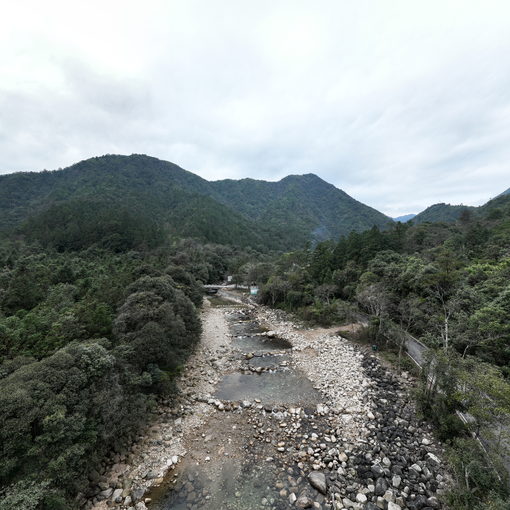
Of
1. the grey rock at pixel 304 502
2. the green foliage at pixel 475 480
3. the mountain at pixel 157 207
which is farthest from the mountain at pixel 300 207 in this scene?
the grey rock at pixel 304 502

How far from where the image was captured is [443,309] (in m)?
18.7

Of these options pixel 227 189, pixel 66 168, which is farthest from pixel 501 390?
pixel 227 189

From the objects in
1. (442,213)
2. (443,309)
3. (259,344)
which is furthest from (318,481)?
(442,213)

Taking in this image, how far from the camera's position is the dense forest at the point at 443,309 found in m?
7.82

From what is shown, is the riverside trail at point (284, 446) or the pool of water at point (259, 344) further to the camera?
the pool of water at point (259, 344)

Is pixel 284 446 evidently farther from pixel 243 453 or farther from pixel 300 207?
pixel 300 207

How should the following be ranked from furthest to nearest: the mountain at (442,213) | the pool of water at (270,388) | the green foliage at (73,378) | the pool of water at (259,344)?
the mountain at (442,213) → the pool of water at (259,344) → the pool of water at (270,388) → the green foliage at (73,378)

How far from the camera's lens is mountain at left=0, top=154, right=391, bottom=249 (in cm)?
5856

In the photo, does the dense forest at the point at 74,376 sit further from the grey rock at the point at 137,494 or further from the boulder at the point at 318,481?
the boulder at the point at 318,481

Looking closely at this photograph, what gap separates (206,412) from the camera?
12.9 meters

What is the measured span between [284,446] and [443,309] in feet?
54.4

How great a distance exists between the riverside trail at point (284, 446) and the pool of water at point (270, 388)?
0.07 metres

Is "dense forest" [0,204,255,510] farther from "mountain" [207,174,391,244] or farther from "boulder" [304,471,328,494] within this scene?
"mountain" [207,174,391,244]

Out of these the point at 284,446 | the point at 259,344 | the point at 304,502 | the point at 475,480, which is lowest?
the point at 259,344
